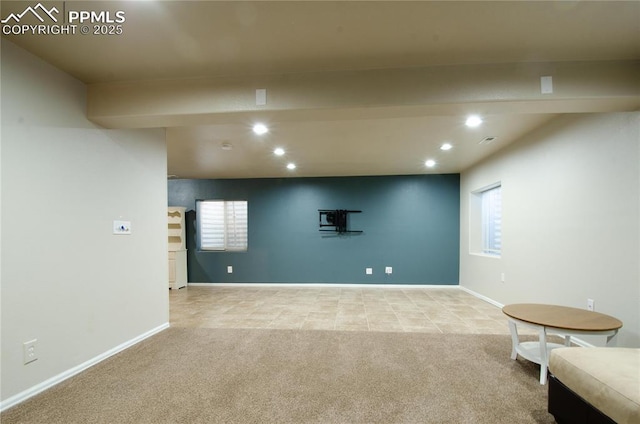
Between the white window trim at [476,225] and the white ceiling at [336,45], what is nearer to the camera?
the white ceiling at [336,45]

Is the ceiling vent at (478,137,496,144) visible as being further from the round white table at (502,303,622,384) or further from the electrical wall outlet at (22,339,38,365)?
the electrical wall outlet at (22,339,38,365)

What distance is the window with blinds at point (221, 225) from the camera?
6.11 metres

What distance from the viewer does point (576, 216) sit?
105 inches

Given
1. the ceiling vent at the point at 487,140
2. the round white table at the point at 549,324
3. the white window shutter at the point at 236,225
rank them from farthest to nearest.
A: the white window shutter at the point at 236,225, the ceiling vent at the point at 487,140, the round white table at the point at 549,324

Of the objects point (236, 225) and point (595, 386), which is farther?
point (236, 225)

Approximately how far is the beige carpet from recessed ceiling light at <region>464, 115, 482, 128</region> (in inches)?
86.4

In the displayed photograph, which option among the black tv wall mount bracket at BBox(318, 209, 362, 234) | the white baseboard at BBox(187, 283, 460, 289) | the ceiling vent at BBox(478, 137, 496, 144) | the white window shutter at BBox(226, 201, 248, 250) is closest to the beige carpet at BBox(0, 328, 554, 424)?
the ceiling vent at BBox(478, 137, 496, 144)

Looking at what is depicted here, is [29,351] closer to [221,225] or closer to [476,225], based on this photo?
[221,225]

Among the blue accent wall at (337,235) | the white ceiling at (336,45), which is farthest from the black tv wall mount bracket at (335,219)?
the white ceiling at (336,45)

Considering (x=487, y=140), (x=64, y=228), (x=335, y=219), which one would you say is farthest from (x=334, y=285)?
(x=64, y=228)

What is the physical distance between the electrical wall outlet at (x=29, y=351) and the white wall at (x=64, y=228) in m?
Answer: 0.02

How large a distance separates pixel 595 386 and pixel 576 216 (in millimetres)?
1922

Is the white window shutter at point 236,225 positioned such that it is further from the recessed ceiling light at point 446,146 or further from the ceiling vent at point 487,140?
the ceiling vent at point 487,140

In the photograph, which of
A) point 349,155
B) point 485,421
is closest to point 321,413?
point 485,421
